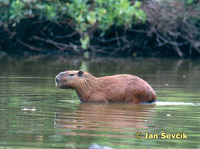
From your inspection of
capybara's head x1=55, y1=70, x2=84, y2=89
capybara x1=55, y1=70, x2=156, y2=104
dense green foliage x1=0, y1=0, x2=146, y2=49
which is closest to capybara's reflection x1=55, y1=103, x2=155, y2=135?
capybara x1=55, y1=70, x2=156, y2=104

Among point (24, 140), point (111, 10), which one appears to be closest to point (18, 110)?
point (24, 140)

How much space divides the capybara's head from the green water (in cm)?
28

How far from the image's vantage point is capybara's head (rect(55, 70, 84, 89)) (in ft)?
31.5

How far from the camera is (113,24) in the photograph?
21406 millimetres

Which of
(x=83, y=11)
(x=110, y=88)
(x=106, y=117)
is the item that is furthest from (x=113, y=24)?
(x=106, y=117)

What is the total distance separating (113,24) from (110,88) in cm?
1209

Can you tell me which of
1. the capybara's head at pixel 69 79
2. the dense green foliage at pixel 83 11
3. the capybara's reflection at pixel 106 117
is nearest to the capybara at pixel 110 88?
the capybara's head at pixel 69 79

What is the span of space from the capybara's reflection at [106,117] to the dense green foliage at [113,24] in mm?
10413

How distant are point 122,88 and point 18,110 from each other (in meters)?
2.06

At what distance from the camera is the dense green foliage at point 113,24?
65.0ft

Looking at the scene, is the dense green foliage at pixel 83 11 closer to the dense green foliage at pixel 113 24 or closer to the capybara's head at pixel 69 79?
the dense green foliage at pixel 113 24

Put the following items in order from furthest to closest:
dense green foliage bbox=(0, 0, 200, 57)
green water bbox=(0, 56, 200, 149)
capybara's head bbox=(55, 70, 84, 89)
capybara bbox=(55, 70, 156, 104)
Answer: dense green foliage bbox=(0, 0, 200, 57) < capybara's head bbox=(55, 70, 84, 89) < capybara bbox=(55, 70, 156, 104) < green water bbox=(0, 56, 200, 149)

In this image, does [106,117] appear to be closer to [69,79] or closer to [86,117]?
[86,117]

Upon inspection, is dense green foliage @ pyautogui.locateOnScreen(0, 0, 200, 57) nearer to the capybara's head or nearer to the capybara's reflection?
the capybara's head
